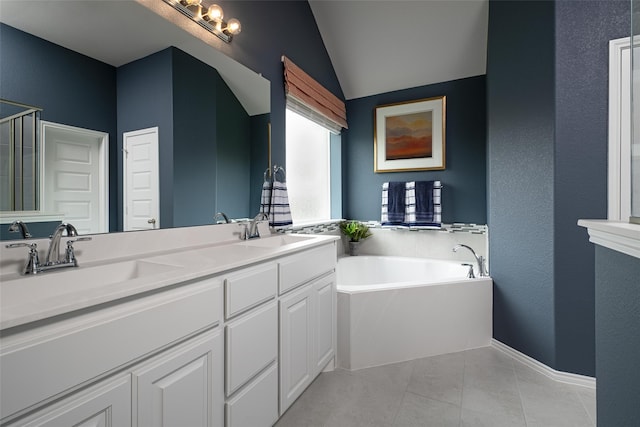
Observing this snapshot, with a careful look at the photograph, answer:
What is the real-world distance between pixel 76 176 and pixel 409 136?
9.69 feet

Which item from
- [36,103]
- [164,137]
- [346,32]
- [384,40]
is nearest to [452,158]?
[384,40]

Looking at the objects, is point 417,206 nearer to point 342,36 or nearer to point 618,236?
point 342,36

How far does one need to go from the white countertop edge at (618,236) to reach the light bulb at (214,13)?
6.45 ft

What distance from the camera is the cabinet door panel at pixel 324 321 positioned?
70.2 inches

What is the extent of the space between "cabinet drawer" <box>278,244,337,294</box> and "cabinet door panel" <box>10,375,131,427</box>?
750 mm

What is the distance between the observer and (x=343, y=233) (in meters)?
3.51

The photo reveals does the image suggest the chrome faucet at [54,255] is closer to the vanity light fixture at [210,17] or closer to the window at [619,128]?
the vanity light fixture at [210,17]

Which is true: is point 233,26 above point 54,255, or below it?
above

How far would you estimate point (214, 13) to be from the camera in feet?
5.57

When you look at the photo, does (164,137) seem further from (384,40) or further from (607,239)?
(384,40)

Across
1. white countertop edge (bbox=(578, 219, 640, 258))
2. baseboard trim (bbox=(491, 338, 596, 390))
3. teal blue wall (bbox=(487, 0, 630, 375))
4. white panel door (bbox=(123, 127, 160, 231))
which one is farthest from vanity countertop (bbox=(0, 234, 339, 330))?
baseboard trim (bbox=(491, 338, 596, 390))

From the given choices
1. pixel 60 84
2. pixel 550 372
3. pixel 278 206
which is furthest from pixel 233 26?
pixel 550 372

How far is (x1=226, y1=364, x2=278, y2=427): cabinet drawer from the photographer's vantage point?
1169 millimetres

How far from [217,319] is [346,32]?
2.94 meters
